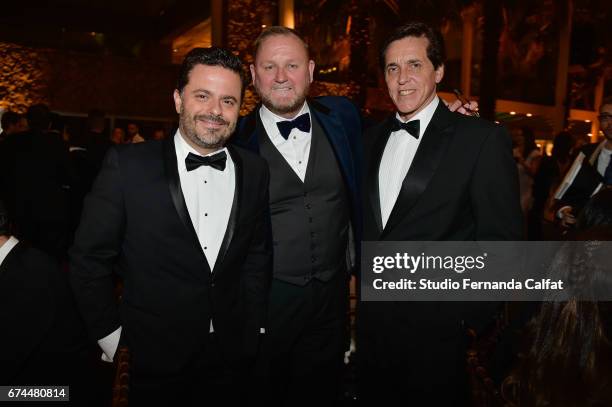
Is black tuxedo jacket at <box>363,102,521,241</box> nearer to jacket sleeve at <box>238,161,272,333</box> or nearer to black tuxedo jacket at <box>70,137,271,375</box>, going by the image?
jacket sleeve at <box>238,161,272,333</box>

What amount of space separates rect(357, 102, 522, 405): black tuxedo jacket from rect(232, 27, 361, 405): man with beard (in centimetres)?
42

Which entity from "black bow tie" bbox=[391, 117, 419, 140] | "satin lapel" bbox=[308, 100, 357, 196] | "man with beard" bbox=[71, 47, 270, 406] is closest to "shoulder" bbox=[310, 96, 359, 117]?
"satin lapel" bbox=[308, 100, 357, 196]

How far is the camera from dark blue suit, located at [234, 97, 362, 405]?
263cm

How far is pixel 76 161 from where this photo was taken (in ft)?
18.6

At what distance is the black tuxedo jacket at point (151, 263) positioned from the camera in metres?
2.04

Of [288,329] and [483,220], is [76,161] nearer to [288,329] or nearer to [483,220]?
[288,329]

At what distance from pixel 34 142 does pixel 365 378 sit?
13.3 feet

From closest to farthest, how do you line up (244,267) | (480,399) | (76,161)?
(480,399), (244,267), (76,161)

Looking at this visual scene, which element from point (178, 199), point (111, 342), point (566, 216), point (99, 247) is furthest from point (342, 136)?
point (566, 216)

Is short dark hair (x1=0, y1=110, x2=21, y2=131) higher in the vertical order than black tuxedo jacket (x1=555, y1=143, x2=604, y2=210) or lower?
higher

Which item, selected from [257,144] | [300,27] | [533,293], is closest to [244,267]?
[257,144]

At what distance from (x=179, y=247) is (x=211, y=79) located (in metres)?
0.71

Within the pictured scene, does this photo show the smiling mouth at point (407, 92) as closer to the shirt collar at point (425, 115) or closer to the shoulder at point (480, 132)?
the shirt collar at point (425, 115)

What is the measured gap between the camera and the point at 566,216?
3.85m
